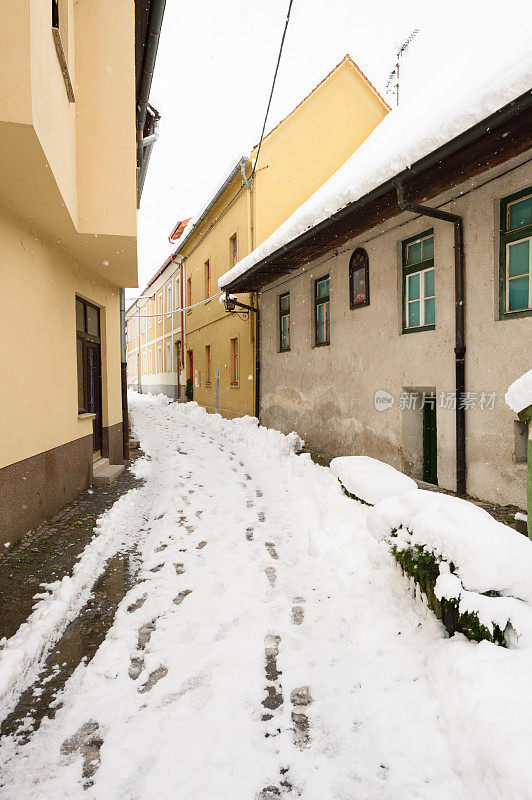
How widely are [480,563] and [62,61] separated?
18.1 feet

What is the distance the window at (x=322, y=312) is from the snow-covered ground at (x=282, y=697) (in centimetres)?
565

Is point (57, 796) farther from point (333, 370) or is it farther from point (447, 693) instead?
point (333, 370)

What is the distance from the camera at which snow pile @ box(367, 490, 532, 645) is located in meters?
2.20

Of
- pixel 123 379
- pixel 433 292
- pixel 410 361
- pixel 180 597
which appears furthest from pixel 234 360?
pixel 180 597

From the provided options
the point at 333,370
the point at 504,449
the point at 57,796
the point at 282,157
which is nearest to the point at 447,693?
the point at 57,796

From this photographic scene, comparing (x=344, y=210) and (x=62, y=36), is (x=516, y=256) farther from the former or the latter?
(x=62, y=36)

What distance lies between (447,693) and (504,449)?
11.6 ft

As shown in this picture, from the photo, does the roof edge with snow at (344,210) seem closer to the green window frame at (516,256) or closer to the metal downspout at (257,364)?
the green window frame at (516,256)

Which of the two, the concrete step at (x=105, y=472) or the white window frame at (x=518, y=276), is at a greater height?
the white window frame at (x=518, y=276)

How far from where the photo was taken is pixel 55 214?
4.71 m

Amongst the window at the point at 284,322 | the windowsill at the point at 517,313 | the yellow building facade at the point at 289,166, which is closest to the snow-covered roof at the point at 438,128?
the windowsill at the point at 517,313

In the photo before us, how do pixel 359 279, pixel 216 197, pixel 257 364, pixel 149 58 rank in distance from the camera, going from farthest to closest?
pixel 216 197 < pixel 257 364 < pixel 359 279 < pixel 149 58

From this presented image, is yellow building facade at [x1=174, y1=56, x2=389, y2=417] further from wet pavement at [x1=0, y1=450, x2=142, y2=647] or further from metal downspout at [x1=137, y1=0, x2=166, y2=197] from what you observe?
wet pavement at [x1=0, y1=450, x2=142, y2=647]

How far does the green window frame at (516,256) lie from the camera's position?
4.81 metres
